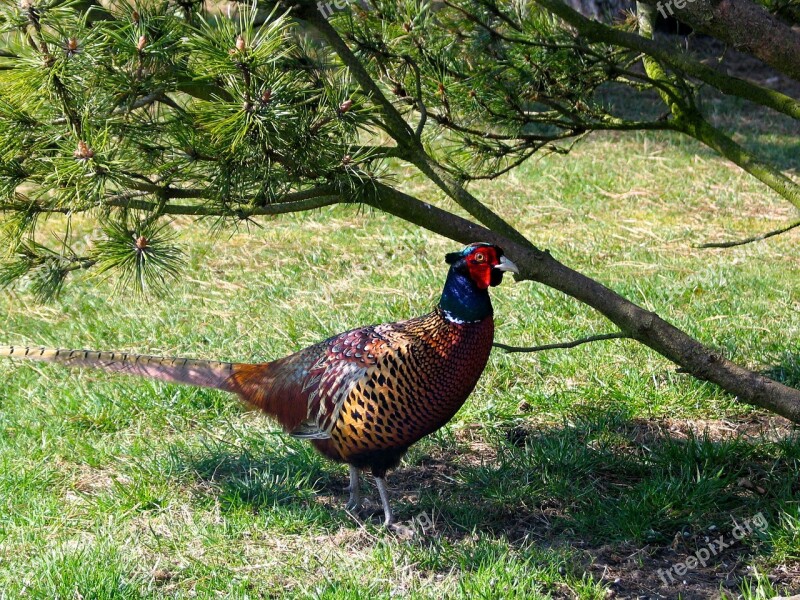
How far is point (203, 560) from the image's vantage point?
9.81 ft

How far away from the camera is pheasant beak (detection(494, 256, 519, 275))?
9.57ft

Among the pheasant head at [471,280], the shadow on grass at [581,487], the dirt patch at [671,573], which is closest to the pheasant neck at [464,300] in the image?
the pheasant head at [471,280]

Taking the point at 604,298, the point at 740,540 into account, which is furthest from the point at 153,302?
the point at 740,540

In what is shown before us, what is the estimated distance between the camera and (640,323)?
301 cm

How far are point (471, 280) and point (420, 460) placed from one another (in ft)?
3.29

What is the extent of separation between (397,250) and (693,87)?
294cm

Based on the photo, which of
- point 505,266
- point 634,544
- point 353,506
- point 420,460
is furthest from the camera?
point 420,460

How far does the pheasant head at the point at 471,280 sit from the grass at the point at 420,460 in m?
0.76

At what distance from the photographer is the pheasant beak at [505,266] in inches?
115

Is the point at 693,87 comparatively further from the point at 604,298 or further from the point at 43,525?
the point at 43,525

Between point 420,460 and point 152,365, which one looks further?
point 420,460

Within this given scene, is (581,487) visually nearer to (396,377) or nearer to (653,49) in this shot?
(396,377)

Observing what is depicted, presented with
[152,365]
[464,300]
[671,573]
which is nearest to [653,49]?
→ [464,300]

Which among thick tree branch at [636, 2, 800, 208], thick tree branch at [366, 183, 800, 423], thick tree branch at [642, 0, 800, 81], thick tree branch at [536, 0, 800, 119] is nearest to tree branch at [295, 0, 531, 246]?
thick tree branch at [366, 183, 800, 423]
